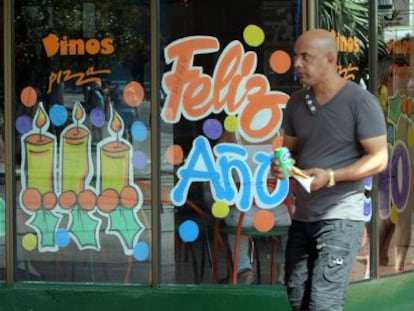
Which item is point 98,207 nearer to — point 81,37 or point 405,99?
point 81,37

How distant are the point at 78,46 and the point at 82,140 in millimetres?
607

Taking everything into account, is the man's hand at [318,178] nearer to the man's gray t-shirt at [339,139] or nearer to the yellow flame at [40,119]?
the man's gray t-shirt at [339,139]

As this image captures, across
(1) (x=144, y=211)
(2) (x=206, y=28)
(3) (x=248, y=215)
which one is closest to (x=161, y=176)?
(1) (x=144, y=211)

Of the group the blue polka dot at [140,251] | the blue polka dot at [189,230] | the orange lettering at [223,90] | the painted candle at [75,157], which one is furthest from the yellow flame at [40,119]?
the blue polka dot at [189,230]

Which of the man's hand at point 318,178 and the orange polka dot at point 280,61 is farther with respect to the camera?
the orange polka dot at point 280,61

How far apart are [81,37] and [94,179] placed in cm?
92

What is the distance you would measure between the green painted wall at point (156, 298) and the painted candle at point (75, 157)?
2.20ft

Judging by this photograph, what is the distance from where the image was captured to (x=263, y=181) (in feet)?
18.0

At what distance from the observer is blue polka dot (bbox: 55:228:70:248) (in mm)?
5699

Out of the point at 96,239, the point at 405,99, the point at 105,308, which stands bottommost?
the point at 105,308

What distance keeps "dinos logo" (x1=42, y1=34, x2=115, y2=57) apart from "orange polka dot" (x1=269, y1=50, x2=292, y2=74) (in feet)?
3.38

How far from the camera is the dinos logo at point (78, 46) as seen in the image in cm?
556

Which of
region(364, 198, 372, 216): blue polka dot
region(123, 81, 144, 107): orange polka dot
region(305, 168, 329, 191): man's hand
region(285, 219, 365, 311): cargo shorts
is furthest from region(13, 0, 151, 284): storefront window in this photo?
region(305, 168, 329, 191): man's hand

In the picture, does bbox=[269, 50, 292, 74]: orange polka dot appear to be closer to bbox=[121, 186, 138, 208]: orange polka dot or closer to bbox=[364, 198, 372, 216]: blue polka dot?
bbox=[364, 198, 372, 216]: blue polka dot
